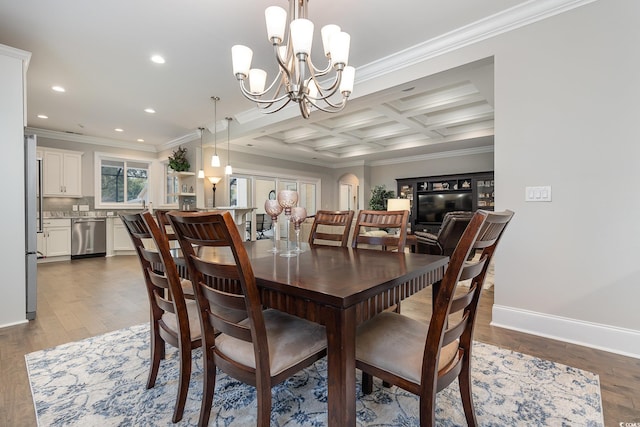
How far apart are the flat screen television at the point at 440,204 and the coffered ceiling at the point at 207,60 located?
1709 mm

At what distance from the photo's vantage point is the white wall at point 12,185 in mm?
2490

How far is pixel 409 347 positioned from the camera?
115cm

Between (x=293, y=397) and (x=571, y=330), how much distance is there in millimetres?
2071

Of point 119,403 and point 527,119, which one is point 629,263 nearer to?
point 527,119

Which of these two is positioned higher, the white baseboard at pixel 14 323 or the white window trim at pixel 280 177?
the white window trim at pixel 280 177

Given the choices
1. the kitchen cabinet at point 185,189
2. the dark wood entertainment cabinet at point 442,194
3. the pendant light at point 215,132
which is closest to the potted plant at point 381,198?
the dark wood entertainment cabinet at point 442,194

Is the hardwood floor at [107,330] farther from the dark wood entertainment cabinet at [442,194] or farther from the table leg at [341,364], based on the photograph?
the dark wood entertainment cabinet at [442,194]

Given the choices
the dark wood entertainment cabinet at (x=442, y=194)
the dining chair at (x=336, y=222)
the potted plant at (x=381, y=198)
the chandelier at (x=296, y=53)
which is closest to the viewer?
the chandelier at (x=296, y=53)

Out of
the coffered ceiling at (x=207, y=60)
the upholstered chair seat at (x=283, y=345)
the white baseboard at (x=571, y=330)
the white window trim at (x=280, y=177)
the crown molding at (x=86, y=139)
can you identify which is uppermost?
the coffered ceiling at (x=207, y=60)

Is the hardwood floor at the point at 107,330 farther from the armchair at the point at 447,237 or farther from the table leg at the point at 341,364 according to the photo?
the table leg at the point at 341,364

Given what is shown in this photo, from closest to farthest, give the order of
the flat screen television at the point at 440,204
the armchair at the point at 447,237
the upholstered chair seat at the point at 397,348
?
the upholstered chair seat at the point at 397,348 < the armchair at the point at 447,237 < the flat screen television at the point at 440,204

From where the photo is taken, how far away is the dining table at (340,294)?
94cm

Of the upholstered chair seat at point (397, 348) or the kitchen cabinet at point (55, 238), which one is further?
the kitchen cabinet at point (55, 238)

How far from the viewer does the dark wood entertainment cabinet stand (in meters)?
7.00
